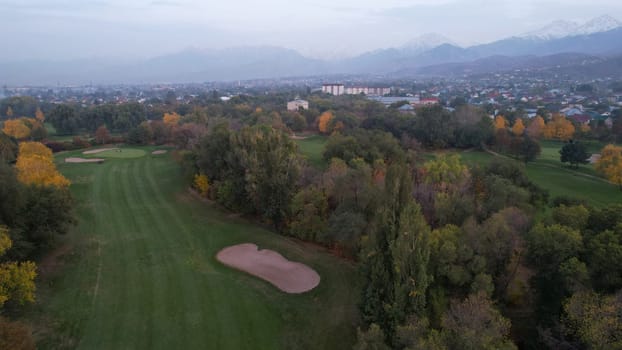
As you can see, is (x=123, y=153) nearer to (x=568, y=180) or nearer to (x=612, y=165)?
(x=568, y=180)

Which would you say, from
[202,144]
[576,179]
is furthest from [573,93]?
[202,144]

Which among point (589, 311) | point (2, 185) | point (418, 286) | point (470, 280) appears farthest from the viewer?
point (2, 185)

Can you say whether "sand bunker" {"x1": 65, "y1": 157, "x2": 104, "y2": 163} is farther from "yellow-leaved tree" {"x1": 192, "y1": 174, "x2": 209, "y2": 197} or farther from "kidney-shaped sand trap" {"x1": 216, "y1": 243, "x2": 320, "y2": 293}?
"kidney-shaped sand trap" {"x1": 216, "y1": 243, "x2": 320, "y2": 293}

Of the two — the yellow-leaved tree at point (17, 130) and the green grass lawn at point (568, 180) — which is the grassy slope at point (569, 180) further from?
the yellow-leaved tree at point (17, 130)

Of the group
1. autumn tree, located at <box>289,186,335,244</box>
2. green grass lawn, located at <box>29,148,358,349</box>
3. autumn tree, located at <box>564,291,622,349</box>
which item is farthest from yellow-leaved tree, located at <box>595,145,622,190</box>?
green grass lawn, located at <box>29,148,358,349</box>

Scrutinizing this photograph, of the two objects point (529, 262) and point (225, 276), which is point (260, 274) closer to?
point (225, 276)

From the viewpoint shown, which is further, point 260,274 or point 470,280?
point 260,274

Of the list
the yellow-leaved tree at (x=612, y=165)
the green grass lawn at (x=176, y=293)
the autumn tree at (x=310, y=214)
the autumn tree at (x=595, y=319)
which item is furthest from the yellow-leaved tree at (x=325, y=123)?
the autumn tree at (x=595, y=319)
